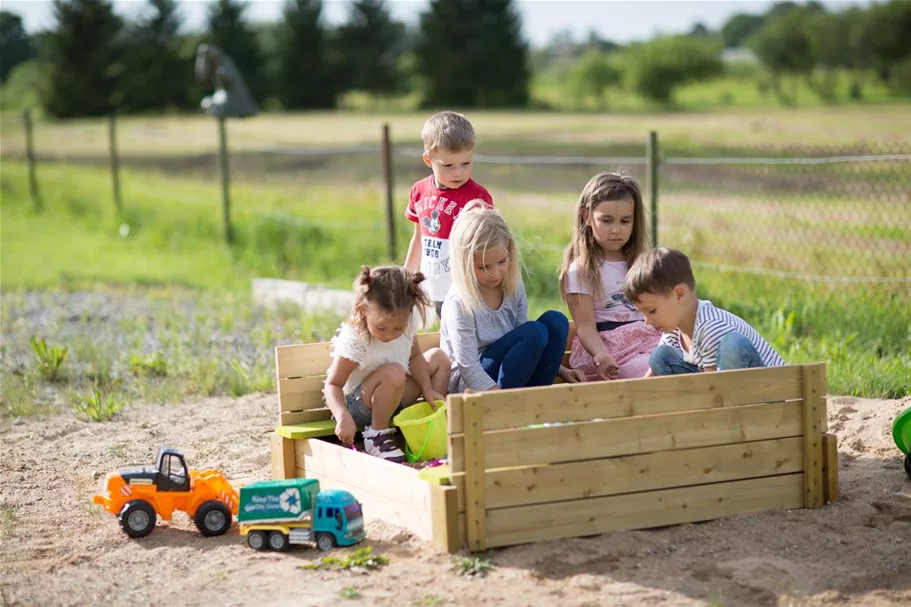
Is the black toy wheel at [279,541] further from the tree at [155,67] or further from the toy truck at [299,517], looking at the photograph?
the tree at [155,67]

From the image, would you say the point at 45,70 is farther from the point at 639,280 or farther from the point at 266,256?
the point at 639,280

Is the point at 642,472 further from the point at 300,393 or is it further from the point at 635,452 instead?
the point at 300,393

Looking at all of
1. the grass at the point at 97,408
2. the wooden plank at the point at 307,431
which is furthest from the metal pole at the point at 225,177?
the wooden plank at the point at 307,431

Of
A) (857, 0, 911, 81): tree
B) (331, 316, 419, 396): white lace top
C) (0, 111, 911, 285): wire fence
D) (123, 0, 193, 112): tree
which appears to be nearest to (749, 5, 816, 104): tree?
(857, 0, 911, 81): tree

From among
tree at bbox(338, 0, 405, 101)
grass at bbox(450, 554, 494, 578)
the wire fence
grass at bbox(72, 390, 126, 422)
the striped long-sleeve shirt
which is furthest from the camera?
tree at bbox(338, 0, 405, 101)

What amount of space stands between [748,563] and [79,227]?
47.2 feet

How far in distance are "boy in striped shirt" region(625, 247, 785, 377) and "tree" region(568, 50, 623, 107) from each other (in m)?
44.5

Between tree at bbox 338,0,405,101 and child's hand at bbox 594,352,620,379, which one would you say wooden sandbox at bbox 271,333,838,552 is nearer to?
child's hand at bbox 594,352,620,379

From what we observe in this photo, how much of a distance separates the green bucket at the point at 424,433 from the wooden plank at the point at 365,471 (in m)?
0.29

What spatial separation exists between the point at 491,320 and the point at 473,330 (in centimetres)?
12

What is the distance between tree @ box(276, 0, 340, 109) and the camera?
56.5m

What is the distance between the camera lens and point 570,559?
11.3 feet

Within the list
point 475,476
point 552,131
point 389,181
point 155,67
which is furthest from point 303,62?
point 475,476

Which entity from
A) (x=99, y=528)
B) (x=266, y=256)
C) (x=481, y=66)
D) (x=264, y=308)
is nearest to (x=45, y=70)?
(x=481, y=66)
